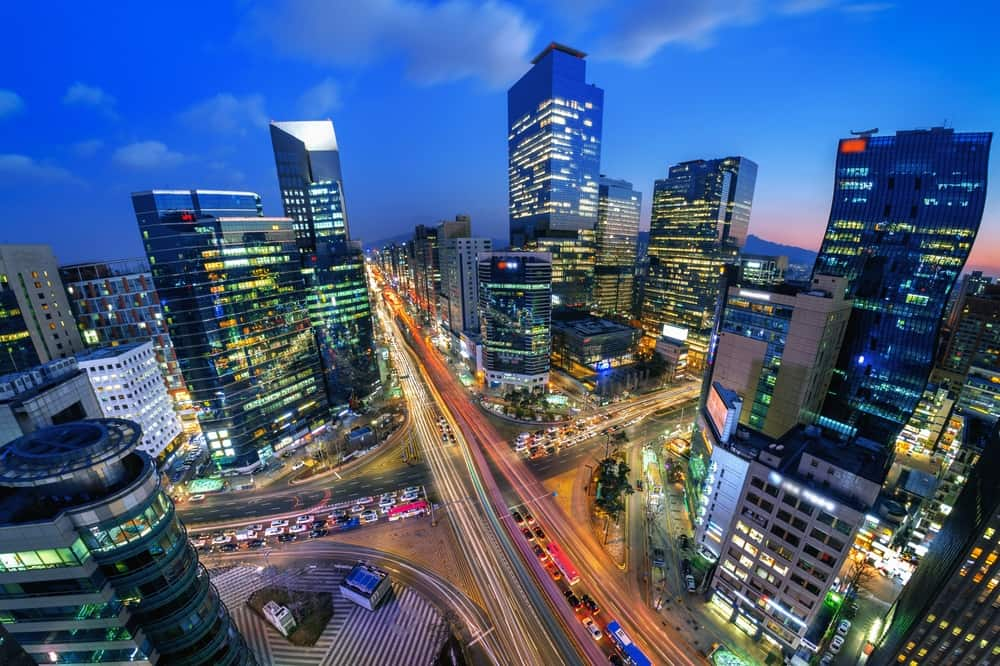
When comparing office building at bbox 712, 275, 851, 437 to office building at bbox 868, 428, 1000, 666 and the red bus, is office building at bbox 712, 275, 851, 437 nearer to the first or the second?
office building at bbox 868, 428, 1000, 666

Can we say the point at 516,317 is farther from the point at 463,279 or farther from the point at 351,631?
the point at 351,631

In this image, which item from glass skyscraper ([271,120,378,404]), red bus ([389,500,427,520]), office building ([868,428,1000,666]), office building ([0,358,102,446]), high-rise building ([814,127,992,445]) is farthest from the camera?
A: glass skyscraper ([271,120,378,404])

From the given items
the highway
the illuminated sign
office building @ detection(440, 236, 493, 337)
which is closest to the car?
the highway

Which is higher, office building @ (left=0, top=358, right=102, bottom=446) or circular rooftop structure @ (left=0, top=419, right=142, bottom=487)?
circular rooftop structure @ (left=0, top=419, right=142, bottom=487)

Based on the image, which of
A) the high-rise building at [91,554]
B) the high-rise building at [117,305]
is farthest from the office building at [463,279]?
the high-rise building at [91,554]

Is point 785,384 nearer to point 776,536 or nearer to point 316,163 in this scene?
point 776,536

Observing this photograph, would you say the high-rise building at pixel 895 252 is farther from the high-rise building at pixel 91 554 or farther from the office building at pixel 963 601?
the high-rise building at pixel 91 554
